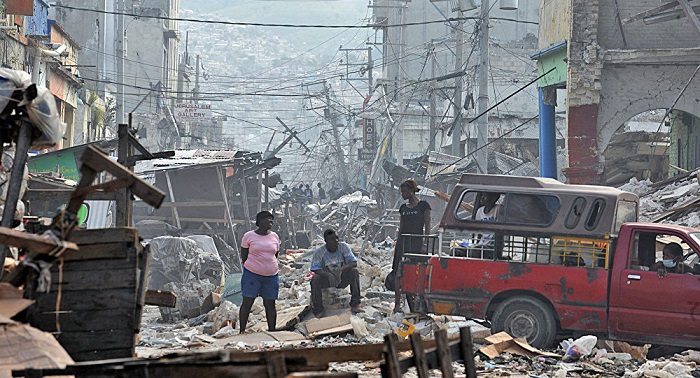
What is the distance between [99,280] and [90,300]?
126 mm

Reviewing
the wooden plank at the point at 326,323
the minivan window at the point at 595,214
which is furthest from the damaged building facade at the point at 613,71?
the wooden plank at the point at 326,323

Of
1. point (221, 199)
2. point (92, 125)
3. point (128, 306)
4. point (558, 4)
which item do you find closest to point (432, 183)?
point (221, 199)

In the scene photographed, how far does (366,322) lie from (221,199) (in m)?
17.2

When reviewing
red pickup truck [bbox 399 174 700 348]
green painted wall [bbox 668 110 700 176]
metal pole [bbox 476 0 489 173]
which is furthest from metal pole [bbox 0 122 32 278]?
green painted wall [bbox 668 110 700 176]

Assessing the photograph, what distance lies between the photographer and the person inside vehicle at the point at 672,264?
11109mm

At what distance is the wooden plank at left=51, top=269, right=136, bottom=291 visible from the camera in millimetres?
5594

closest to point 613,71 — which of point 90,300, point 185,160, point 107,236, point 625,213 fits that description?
point 625,213

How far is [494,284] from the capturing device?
38.6 feet

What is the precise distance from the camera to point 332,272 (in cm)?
1355

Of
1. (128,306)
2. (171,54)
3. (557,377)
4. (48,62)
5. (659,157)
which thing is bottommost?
(557,377)

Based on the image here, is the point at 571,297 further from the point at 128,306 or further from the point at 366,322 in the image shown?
the point at 128,306

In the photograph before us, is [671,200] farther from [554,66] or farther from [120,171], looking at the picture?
[120,171]

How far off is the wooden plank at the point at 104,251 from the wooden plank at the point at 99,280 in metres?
0.08

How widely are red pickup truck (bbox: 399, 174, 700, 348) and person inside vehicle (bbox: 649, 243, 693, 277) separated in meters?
0.02
